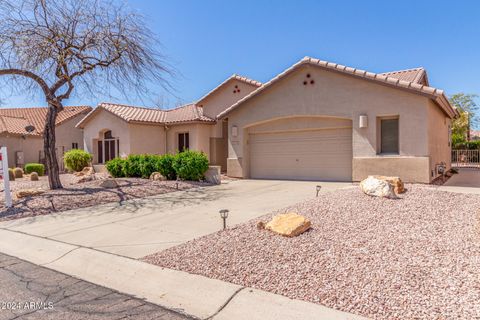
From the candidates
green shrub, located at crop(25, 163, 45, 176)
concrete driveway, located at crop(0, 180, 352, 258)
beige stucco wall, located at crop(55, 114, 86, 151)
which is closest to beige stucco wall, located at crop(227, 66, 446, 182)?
concrete driveway, located at crop(0, 180, 352, 258)

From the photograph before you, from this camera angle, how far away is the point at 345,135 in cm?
1440

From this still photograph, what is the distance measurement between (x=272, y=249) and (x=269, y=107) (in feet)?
37.2

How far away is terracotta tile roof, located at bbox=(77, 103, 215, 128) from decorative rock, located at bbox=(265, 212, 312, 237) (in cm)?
1502

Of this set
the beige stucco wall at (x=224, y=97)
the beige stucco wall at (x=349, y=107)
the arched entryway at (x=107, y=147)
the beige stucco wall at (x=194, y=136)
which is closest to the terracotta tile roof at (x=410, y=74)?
the beige stucco wall at (x=349, y=107)

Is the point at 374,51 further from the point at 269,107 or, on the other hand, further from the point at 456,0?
the point at 269,107

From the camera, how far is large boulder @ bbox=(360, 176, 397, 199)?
8281mm

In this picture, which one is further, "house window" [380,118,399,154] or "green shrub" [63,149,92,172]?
"green shrub" [63,149,92,172]

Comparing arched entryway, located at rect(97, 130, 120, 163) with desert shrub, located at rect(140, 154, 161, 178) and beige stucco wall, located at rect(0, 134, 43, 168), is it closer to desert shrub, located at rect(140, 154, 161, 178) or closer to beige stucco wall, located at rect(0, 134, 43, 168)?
desert shrub, located at rect(140, 154, 161, 178)

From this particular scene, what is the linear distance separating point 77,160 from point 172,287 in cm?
2109

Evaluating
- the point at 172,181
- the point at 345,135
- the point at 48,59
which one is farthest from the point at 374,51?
the point at 48,59

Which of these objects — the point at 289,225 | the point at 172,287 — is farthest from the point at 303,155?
the point at 172,287

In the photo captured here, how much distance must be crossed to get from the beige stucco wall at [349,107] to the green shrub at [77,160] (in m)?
12.2

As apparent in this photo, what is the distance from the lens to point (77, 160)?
22.9m

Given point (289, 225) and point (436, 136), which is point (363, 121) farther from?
point (289, 225)
